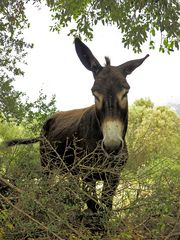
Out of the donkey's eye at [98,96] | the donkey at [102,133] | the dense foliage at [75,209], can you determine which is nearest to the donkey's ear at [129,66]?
the donkey at [102,133]

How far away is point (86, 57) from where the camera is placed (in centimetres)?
638

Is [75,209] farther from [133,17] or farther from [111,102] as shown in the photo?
[133,17]

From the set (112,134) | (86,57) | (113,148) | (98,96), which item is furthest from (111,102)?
(86,57)

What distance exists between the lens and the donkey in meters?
4.59

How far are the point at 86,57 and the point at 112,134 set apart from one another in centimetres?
193

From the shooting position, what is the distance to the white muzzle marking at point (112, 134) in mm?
4836

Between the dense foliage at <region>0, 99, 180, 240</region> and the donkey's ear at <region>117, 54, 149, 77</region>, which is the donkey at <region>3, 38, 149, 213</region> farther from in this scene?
the dense foliage at <region>0, 99, 180, 240</region>

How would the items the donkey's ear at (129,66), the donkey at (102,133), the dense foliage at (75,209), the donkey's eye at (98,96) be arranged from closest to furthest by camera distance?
the dense foliage at (75,209), the donkey at (102,133), the donkey's eye at (98,96), the donkey's ear at (129,66)

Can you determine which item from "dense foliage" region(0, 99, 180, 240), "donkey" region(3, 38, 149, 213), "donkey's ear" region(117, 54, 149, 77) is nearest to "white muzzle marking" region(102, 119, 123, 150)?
"donkey" region(3, 38, 149, 213)

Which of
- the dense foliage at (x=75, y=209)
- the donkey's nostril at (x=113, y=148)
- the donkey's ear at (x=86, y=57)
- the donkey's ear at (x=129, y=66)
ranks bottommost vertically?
the dense foliage at (x=75, y=209)

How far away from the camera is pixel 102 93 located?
5.42 meters

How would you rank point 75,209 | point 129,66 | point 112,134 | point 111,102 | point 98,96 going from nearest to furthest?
point 75,209 < point 112,134 < point 111,102 < point 98,96 < point 129,66

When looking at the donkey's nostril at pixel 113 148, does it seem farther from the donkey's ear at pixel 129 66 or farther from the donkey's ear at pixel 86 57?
the donkey's ear at pixel 86 57

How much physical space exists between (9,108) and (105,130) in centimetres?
630
